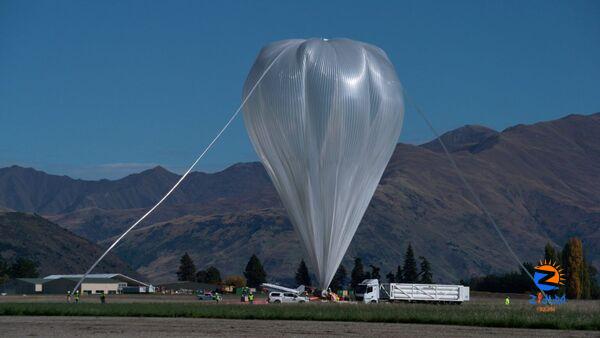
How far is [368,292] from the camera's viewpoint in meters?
81.0

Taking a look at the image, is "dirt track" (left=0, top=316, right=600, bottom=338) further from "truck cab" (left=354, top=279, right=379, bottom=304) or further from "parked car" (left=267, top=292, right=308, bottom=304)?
"truck cab" (left=354, top=279, right=379, bottom=304)

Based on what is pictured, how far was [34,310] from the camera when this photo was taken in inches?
2212

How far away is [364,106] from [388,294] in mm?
29293

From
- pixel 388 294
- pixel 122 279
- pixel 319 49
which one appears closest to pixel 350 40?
pixel 319 49

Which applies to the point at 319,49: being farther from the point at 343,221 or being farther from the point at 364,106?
the point at 343,221

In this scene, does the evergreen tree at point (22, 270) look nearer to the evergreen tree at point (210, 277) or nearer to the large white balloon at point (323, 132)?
the evergreen tree at point (210, 277)

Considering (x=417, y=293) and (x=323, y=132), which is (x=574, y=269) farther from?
(x=323, y=132)

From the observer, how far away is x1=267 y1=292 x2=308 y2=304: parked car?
74688 millimetres

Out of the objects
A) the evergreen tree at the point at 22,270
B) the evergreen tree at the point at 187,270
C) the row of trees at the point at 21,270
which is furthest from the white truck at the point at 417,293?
the evergreen tree at the point at 187,270

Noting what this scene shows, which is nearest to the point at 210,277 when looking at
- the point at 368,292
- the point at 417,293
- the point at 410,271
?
the point at 410,271

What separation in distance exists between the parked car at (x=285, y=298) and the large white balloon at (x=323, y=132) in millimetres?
16507

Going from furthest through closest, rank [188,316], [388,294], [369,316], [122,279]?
1. [122,279]
2. [388,294]
3. [188,316]
4. [369,316]

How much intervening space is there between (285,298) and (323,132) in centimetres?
2414

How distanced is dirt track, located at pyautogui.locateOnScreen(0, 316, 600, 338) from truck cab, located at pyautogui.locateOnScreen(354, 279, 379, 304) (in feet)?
105
